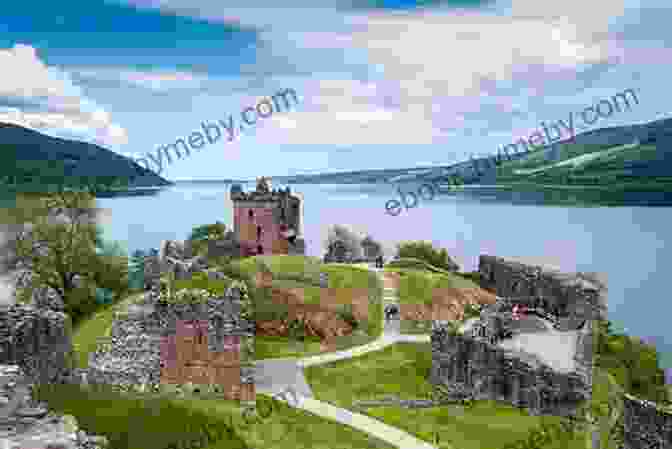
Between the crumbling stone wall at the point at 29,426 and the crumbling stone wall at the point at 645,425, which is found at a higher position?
the crumbling stone wall at the point at 29,426

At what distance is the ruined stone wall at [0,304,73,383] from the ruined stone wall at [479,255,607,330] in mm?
27938

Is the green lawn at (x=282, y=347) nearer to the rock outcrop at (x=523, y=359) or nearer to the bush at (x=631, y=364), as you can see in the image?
the rock outcrop at (x=523, y=359)

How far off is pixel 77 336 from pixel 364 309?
18.0 m

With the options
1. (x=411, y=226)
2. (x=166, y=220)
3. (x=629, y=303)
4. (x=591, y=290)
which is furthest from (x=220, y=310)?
(x=166, y=220)

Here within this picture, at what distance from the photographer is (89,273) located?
38938 millimetres

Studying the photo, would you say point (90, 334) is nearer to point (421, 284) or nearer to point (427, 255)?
point (421, 284)

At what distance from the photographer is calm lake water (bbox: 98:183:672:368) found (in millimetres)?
67938

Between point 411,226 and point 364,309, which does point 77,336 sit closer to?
point 364,309

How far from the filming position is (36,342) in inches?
576

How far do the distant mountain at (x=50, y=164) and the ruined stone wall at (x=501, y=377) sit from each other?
332 ft

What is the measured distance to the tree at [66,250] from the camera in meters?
36.7

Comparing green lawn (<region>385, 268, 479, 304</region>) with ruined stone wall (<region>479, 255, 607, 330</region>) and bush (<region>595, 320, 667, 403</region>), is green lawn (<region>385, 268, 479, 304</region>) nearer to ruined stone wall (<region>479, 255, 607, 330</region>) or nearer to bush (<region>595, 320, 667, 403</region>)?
ruined stone wall (<region>479, 255, 607, 330</region>)

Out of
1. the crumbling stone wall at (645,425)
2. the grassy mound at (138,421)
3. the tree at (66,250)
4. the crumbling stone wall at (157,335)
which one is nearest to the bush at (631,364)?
the crumbling stone wall at (645,425)

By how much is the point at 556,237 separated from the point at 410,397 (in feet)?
297
